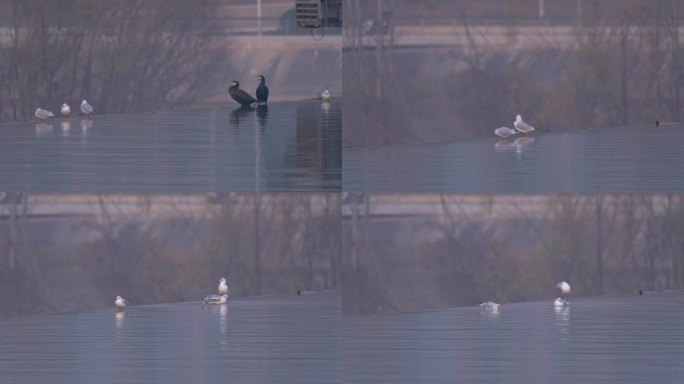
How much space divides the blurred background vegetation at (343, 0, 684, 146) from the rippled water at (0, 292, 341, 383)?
570 centimetres

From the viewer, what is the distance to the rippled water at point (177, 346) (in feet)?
24.8

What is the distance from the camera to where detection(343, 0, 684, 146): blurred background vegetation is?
645 inches

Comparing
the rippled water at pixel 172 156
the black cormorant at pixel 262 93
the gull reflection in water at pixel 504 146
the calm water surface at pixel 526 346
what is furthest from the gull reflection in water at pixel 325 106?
the calm water surface at pixel 526 346

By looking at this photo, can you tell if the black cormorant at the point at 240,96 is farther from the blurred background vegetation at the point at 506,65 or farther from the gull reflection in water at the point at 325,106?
the blurred background vegetation at the point at 506,65

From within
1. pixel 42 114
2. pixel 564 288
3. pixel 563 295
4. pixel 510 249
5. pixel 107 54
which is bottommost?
pixel 563 295

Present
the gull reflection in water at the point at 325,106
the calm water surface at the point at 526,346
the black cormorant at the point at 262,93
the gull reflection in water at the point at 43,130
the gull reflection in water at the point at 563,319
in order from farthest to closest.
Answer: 1. the black cormorant at the point at 262,93
2. the gull reflection in water at the point at 325,106
3. the gull reflection in water at the point at 43,130
4. the gull reflection in water at the point at 563,319
5. the calm water surface at the point at 526,346

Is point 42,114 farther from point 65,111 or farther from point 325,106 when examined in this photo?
point 325,106

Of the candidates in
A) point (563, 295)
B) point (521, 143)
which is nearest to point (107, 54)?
point (521, 143)

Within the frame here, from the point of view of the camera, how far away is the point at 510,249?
1396 cm

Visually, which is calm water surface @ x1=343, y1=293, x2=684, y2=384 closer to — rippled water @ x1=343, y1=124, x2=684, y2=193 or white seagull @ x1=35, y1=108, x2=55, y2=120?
rippled water @ x1=343, y1=124, x2=684, y2=193

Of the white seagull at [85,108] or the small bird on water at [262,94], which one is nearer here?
the white seagull at [85,108]

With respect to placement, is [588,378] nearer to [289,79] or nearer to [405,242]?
[405,242]

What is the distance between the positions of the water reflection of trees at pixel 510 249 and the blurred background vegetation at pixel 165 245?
0.39m

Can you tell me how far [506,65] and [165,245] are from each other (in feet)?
16.1
